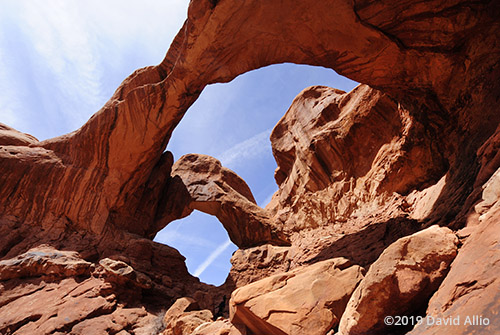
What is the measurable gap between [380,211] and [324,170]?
156 inches

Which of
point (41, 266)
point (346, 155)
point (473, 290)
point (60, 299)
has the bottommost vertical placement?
point (473, 290)

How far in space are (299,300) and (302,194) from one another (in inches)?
416

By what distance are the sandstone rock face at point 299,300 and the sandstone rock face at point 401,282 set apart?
1.89 ft

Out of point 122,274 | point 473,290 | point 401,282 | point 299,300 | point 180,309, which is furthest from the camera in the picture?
point 122,274

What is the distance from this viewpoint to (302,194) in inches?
577

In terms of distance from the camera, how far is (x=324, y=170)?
13.9m

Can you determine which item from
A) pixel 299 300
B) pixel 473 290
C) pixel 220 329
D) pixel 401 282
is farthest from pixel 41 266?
pixel 473 290

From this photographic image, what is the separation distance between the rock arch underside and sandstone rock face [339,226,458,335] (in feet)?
0.05

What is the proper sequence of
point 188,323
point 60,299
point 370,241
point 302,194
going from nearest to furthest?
point 188,323 < point 370,241 < point 60,299 < point 302,194

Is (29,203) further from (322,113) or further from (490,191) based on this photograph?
(490,191)

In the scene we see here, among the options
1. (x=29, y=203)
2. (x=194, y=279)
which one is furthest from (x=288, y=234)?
(x=29, y=203)

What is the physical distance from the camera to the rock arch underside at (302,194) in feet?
12.0
